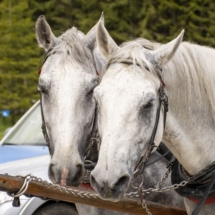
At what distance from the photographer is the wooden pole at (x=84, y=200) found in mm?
4027

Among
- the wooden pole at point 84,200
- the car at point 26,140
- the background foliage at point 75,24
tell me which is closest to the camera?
the wooden pole at point 84,200

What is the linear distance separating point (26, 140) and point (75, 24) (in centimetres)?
1274

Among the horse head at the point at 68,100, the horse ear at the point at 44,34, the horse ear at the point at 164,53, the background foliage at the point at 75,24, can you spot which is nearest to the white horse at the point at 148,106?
the horse ear at the point at 164,53

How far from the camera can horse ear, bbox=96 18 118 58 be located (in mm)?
3684

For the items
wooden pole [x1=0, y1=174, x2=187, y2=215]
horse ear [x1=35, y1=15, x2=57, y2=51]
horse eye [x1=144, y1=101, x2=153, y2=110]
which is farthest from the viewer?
horse ear [x1=35, y1=15, x2=57, y2=51]

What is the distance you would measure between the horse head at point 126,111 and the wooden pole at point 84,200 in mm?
756

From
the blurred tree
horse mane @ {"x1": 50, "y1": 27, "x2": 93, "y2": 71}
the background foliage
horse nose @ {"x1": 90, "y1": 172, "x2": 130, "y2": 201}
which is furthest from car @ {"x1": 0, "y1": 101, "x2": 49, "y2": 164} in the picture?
the blurred tree

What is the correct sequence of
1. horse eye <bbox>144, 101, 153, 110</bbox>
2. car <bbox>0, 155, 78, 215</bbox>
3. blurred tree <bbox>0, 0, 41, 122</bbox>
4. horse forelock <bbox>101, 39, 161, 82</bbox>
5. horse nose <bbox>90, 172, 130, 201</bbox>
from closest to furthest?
horse nose <bbox>90, 172, 130, 201</bbox> → horse eye <bbox>144, 101, 153, 110</bbox> → horse forelock <bbox>101, 39, 161, 82</bbox> → car <bbox>0, 155, 78, 215</bbox> → blurred tree <bbox>0, 0, 41, 122</bbox>

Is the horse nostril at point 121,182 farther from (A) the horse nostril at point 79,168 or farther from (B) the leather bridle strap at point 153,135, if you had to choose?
(A) the horse nostril at point 79,168

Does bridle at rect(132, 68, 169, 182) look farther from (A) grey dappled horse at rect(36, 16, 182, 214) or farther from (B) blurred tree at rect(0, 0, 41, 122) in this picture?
(B) blurred tree at rect(0, 0, 41, 122)

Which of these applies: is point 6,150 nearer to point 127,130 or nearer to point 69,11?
point 127,130

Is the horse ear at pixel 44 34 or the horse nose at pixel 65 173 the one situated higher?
the horse ear at pixel 44 34

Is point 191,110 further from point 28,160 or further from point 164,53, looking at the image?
point 28,160

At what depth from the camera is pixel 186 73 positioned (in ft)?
12.1
